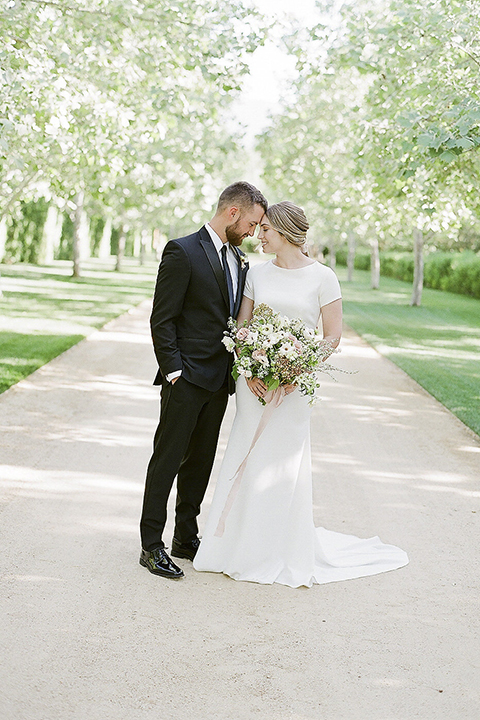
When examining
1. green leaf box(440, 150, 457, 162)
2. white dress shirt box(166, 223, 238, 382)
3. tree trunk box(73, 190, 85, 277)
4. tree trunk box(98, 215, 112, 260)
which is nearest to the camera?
white dress shirt box(166, 223, 238, 382)

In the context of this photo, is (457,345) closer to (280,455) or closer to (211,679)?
(280,455)

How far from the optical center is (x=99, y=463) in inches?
287

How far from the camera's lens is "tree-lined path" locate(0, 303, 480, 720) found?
139 inches

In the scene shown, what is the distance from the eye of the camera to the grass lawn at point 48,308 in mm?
12883

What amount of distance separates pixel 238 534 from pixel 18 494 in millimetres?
2014

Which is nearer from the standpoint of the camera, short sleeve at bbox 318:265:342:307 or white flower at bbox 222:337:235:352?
white flower at bbox 222:337:235:352

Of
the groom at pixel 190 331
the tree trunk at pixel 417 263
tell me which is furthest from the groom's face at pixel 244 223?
the tree trunk at pixel 417 263

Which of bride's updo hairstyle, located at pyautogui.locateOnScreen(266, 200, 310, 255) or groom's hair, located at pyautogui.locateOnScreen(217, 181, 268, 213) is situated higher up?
Answer: groom's hair, located at pyautogui.locateOnScreen(217, 181, 268, 213)

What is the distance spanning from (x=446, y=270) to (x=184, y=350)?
130ft

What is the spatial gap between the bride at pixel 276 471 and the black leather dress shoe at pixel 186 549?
0.69 ft

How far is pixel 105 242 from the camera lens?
51.8 meters

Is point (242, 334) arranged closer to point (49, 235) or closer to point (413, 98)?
point (413, 98)

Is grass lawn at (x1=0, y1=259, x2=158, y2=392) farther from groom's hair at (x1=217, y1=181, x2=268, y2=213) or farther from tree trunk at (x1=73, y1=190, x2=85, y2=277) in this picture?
groom's hair at (x1=217, y1=181, x2=268, y2=213)

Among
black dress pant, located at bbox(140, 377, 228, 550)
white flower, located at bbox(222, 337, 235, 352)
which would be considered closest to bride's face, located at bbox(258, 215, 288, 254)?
white flower, located at bbox(222, 337, 235, 352)
